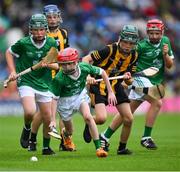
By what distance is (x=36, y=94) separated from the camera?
1434 cm

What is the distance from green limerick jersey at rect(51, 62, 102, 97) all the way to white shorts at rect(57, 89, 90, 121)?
9 cm

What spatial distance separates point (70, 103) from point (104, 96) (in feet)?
2.70

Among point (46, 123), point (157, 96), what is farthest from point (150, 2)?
point (46, 123)

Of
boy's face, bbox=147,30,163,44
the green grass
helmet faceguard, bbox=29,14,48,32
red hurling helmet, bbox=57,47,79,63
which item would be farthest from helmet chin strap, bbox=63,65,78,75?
boy's face, bbox=147,30,163,44

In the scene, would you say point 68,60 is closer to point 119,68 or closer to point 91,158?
point 119,68

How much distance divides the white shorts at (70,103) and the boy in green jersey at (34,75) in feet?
1.00

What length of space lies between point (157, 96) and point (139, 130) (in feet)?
19.0

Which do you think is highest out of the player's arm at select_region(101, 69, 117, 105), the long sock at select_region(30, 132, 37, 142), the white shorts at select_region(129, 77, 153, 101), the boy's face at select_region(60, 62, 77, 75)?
the boy's face at select_region(60, 62, 77, 75)

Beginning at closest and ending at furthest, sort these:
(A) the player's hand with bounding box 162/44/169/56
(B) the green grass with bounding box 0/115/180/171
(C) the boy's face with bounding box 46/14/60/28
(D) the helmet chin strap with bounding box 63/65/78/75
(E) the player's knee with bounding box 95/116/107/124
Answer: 1. (B) the green grass with bounding box 0/115/180/171
2. (D) the helmet chin strap with bounding box 63/65/78/75
3. (E) the player's knee with bounding box 95/116/107/124
4. (A) the player's hand with bounding box 162/44/169/56
5. (C) the boy's face with bounding box 46/14/60/28

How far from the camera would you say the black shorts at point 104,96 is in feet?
46.9

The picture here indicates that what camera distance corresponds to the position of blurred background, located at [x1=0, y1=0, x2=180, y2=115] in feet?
95.0

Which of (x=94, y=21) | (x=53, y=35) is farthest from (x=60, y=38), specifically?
(x=94, y=21)

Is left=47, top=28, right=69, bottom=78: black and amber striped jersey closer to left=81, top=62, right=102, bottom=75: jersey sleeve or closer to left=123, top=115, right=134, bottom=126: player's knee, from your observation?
left=81, top=62, right=102, bottom=75: jersey sleeve

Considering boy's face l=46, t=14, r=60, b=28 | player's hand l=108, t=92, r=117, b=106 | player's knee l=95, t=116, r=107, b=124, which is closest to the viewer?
player's hand l=108, t=92, r=117, b=106
